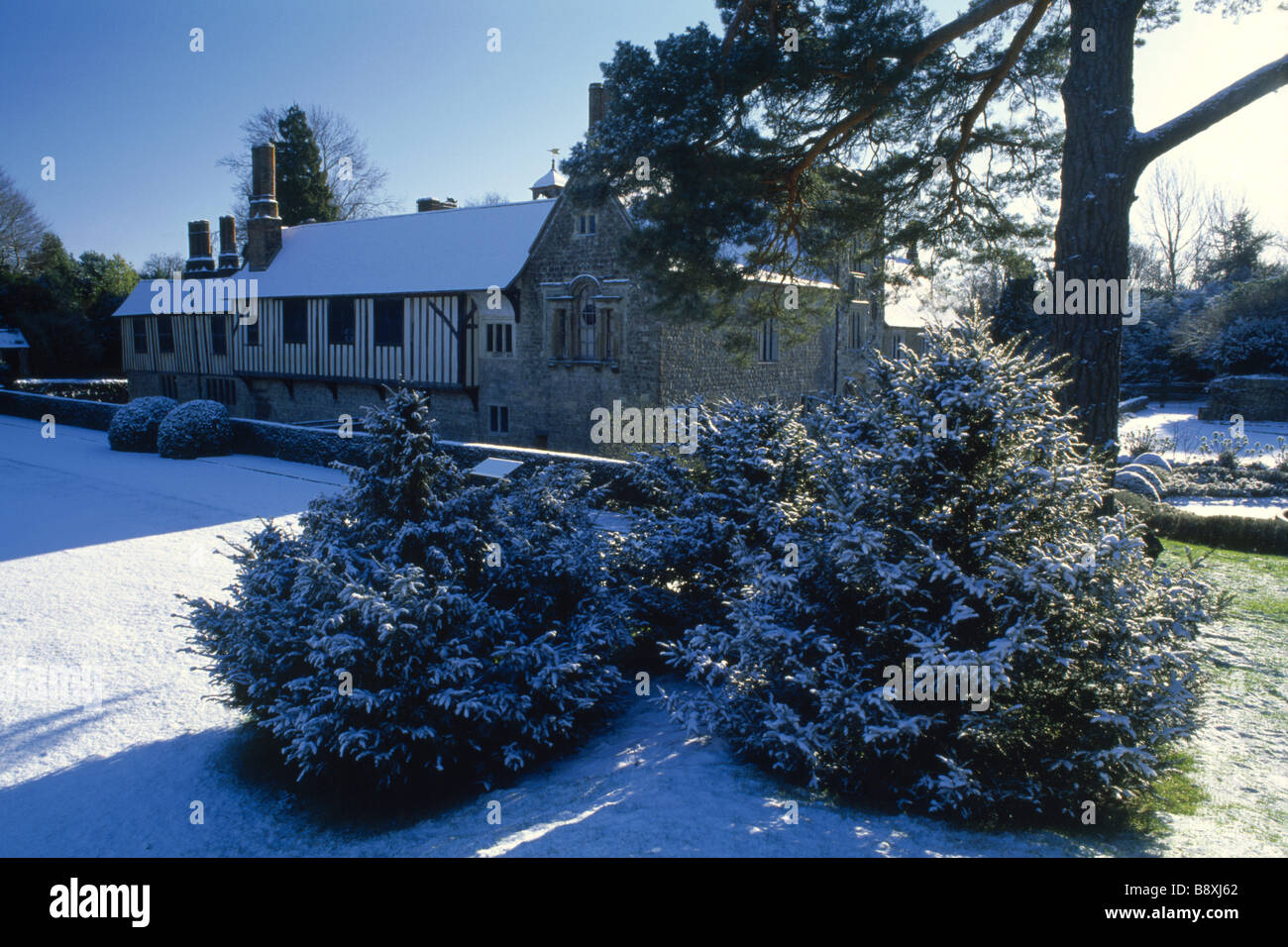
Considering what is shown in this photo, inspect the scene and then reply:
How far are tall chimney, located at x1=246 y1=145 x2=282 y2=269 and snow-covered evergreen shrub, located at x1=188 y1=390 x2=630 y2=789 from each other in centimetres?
2661

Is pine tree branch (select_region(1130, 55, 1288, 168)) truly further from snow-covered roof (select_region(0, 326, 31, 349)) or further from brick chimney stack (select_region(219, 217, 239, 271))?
snow-covered roof (select_region(0, 326, 31, 349))

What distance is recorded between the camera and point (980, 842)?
4.18 metres

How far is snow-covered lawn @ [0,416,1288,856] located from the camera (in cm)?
425

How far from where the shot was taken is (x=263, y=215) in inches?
1157

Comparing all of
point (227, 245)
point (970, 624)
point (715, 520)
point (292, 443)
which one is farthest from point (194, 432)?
point (970, 624)

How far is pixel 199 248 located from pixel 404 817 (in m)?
35.0

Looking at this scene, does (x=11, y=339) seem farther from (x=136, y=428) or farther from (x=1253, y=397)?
(x=1253, y=397)

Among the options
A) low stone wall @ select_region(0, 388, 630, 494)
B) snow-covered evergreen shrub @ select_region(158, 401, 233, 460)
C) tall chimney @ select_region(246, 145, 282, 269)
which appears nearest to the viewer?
low stone wall @ select_region(0, 388, 630, 494)

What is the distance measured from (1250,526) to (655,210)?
29.0 ft

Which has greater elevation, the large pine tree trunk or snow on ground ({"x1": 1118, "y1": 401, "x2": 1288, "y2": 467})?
the large pine tree trunk

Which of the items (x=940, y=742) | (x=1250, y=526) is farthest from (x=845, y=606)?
(x=1250, y=526)

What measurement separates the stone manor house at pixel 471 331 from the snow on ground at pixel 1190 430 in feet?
26.2

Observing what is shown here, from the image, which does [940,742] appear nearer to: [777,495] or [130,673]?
[777,495]

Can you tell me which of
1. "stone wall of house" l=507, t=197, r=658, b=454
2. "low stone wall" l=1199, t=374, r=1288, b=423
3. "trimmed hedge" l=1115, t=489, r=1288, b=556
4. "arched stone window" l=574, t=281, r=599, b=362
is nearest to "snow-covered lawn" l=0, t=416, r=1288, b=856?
"trimmed hedge" l=1115, t=489, r=1288, b=556
